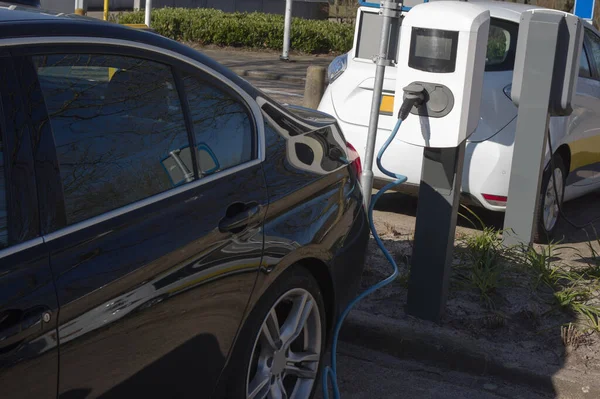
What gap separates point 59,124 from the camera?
271cm

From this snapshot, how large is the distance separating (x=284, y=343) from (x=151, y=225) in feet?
3.22

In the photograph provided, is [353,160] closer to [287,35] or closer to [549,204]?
[549,204]

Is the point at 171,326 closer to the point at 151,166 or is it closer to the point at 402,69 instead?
the point at 151,166

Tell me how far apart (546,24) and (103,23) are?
333cm

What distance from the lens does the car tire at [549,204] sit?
269 inches

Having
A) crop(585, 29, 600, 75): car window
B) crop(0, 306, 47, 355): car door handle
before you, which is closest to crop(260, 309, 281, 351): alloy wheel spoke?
crop(0, 306, 47, 355): car door handle

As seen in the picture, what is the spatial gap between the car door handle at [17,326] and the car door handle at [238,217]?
921 mm

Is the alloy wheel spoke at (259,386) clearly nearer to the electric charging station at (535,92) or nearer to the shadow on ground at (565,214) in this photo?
the electric charging station at (535,92)

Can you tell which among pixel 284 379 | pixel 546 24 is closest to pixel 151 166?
pixel 284 379

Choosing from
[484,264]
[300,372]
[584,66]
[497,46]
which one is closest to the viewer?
[300,372]

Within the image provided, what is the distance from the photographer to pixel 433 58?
179 inches

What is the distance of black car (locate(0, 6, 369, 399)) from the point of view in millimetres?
2510

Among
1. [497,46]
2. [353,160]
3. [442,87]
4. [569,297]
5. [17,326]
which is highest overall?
[497,46]

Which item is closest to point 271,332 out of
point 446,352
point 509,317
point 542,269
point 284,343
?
point 284,343
